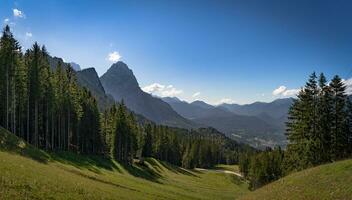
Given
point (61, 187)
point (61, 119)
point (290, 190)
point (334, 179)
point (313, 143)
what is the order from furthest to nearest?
point (61, 119), point (313, 143), point (290, 190), point (334, 179), point (61, 187)

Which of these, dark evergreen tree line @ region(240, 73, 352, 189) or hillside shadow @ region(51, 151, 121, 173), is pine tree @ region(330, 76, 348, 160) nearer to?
dark evergreen tree line @ region(240, 73, 352, 189)

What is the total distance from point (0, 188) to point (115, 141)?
Result: 79613 millimetres

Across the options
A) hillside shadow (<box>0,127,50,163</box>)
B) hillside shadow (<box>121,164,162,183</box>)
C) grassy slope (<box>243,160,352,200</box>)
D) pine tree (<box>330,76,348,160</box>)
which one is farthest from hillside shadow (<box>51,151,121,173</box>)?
pine tree (<box>330,76,348,160</box>)

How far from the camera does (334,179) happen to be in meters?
35.4

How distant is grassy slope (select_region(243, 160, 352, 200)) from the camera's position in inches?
1232

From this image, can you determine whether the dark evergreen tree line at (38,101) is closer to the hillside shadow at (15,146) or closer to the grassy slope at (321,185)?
the hillside shadow at (15,146)

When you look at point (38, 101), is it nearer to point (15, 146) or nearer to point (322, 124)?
point (15, 146)

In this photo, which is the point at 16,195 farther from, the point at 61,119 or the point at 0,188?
the point at 61,119

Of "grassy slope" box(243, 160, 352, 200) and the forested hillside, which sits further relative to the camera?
the forested hillside

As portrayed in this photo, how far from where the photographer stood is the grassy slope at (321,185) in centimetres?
3128

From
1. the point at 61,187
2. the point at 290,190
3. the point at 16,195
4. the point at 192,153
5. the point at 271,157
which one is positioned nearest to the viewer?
the point at 16,195

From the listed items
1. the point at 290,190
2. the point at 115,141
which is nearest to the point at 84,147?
the point at 115,141

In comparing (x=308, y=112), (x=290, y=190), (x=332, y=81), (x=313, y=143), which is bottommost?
(x=290, y=190)

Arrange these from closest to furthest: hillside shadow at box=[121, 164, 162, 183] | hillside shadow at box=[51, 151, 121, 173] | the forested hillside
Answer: hillside shadow at box=[51, 151, 121, 173] < the forested hillside < hillside shadow at box=[121, 164, 162, 183]
